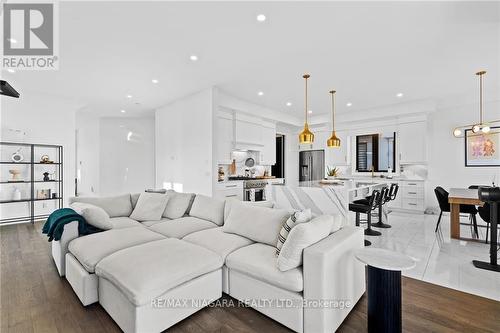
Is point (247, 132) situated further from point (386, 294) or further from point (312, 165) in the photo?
point (386, 294)

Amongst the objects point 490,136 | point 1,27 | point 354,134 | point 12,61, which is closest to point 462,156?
point 490,136

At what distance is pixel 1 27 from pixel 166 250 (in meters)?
3.41

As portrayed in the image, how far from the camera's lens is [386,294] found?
65.6 inches

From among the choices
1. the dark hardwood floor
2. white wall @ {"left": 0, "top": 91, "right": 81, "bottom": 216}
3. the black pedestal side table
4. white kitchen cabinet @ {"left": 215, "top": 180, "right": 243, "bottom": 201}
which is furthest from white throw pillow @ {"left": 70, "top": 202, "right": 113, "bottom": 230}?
white wall @ {"left": 0, "top": 91, "right": 81, "bottom": 216}

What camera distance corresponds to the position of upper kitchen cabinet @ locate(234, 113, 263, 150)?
19.9ft

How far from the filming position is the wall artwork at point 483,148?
17.9ft

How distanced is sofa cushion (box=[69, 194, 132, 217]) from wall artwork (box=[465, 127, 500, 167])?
7.69 meters

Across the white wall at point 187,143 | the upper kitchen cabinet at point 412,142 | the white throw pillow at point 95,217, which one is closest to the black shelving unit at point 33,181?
the white wall at point 187,143

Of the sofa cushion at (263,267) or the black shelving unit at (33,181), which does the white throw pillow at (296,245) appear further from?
the black shelving unit at (33,181)

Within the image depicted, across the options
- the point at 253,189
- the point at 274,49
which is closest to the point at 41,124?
the point at 253,189

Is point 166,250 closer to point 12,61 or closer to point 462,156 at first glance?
point 12,61

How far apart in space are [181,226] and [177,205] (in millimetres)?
658

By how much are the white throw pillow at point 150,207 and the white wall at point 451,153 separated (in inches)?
264

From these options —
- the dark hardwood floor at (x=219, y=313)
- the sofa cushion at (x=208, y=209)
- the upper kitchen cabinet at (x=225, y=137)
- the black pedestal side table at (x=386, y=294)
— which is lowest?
the dark hardwood floor at (x=219, y=313)
